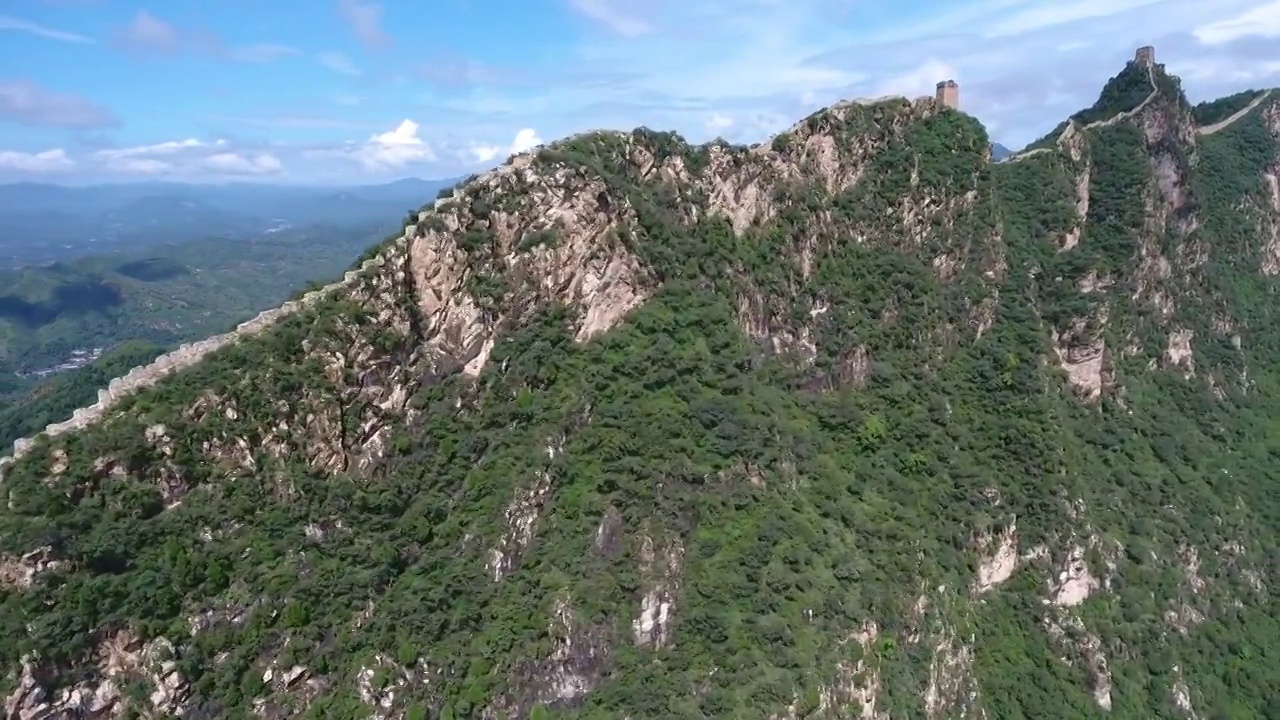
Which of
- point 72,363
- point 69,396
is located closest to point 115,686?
point 69,396

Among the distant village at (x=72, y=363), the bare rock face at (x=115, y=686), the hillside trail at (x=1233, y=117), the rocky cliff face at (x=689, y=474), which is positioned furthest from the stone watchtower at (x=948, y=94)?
the distant village at (x=72, y=363)

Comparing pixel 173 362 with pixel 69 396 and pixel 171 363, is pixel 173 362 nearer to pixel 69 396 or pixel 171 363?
pixel 171 363

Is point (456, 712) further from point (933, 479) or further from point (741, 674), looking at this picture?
point (933, 479)

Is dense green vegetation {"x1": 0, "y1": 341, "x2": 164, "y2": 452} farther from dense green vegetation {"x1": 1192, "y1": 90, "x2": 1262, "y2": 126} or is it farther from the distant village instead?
dense green vegetation {"x1": 1192, "y1": 90, "x2": 1262, "y2": 126}

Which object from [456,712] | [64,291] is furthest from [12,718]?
[64,291]

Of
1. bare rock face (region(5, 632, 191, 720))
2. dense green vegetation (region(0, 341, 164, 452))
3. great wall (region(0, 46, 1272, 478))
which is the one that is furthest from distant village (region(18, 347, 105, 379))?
bare rock face (region(5, 632, 191, 720))

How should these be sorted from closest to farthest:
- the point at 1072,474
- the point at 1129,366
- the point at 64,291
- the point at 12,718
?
1. the point at 12,718
2. the point at 1072,474
3. the point at 1129,366
4. the point at 64,291
